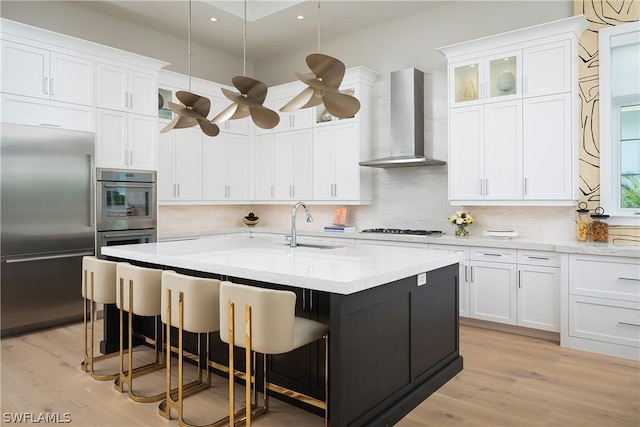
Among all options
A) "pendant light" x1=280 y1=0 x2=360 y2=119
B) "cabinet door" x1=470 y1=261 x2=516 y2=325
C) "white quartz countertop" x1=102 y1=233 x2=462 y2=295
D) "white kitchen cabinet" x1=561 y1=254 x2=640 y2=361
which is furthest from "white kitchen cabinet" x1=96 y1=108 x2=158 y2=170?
"white kitchen cabinet" x1=561 y1=254 x2=640 y2=361

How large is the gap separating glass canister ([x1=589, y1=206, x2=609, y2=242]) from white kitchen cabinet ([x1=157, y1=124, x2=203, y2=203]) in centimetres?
462

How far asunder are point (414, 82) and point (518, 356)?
123 inches

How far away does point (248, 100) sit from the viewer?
2965mm

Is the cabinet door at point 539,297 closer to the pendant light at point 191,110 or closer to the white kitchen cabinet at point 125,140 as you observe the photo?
the pendant light at point 191,110

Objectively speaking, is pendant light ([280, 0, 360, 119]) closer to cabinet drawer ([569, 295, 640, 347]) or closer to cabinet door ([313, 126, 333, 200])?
cabinet drawer ([569, 295, 640, 347])

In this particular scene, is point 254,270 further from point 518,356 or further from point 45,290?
point 45,290

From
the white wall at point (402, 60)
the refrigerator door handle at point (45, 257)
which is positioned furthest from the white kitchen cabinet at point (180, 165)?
the refrigerator door handle at point (45, 257)

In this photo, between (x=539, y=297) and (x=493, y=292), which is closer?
(x=539, y=297)

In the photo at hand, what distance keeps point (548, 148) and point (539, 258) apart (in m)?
1.05

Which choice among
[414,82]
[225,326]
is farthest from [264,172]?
[225,326]

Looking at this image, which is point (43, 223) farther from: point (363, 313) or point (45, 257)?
point (363, 313)

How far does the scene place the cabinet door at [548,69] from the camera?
13.2ft

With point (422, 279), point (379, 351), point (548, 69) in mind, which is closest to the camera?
point (379, 351)

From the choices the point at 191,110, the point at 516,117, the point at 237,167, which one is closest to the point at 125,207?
the point at 237,167
